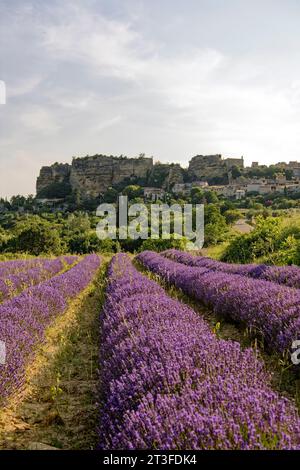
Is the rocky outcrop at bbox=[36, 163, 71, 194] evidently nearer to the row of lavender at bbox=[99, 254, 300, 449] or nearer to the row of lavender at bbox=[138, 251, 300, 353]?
the row of lavender at bbox=[138, 251, 300, 353]

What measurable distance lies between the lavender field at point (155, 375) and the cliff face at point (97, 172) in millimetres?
100727

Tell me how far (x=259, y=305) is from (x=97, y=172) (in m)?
109

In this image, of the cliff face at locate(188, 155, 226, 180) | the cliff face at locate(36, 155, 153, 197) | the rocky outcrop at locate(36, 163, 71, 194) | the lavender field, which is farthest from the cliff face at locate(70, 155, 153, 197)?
the lavender field

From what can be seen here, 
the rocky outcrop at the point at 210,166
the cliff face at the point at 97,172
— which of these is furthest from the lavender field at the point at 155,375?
the rocky outcrop at the point at 210,166

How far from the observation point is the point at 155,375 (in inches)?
92.2

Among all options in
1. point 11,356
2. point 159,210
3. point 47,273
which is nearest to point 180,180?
point 159,210

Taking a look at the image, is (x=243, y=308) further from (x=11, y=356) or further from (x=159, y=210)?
(x=159, y=210)

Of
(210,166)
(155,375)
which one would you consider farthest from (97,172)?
(155,375)

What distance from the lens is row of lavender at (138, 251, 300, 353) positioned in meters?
3.61

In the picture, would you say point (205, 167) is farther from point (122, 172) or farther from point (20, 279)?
point (20, 279)

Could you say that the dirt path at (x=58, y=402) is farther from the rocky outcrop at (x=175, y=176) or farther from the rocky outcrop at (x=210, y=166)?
the rocky outcrop at (x=210, y=166)

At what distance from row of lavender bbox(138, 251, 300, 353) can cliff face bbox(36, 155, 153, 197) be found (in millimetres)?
99584

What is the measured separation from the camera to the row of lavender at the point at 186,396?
1.64 m
